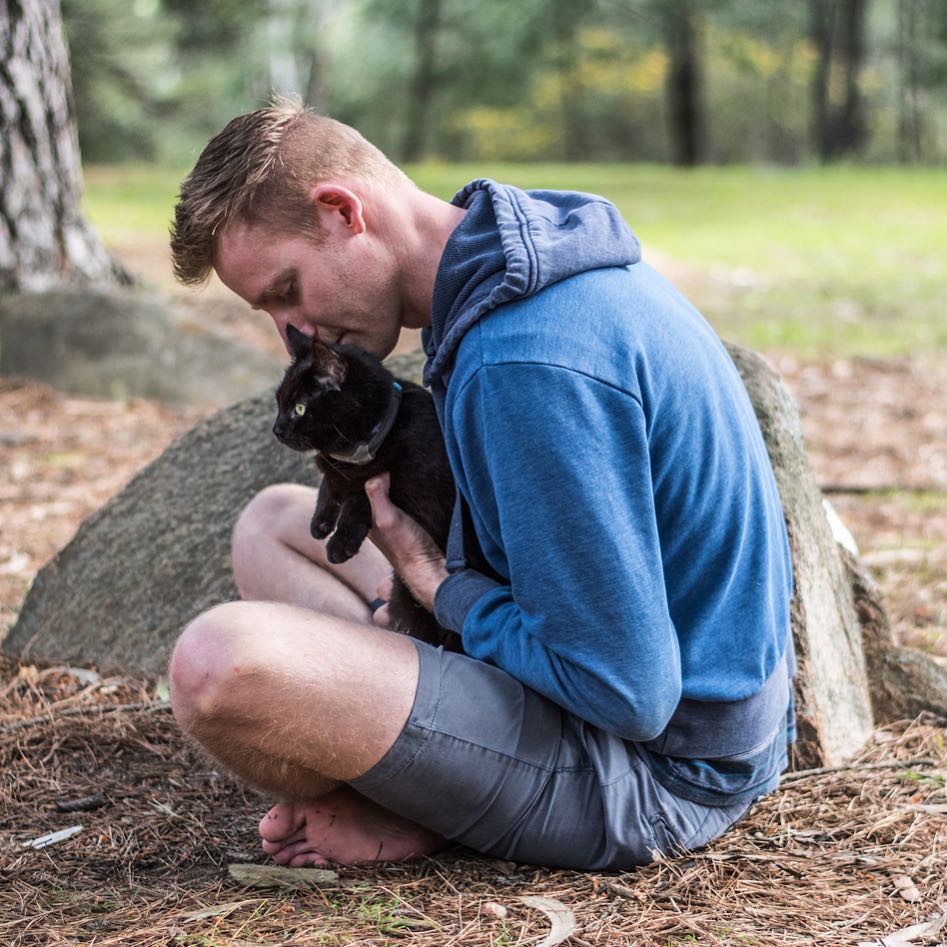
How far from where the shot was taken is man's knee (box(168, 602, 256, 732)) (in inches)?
94.7

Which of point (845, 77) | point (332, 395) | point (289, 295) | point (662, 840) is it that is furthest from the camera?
point (845, 77)

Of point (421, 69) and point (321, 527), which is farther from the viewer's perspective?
point (421, 69)

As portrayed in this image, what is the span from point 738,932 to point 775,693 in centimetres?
53

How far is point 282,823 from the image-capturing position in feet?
8.88

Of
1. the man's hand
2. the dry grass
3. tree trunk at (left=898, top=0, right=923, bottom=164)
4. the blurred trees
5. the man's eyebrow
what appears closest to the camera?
the dry grass

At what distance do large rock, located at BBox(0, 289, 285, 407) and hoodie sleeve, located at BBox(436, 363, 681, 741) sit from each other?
5227mm

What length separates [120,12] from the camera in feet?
63.5

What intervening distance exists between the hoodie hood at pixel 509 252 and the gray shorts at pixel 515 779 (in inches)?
27.4

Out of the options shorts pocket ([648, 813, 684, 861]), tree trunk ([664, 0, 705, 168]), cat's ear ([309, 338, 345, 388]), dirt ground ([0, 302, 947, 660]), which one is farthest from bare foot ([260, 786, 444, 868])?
tree trunk ([664, 0, 705, 168])

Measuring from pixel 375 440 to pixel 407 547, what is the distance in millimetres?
314

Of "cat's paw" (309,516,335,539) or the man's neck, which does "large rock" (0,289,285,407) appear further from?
the man's neck

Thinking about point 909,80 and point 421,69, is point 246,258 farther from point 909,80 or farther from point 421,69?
point 909,80

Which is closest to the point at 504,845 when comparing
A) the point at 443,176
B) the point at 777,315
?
the point at 777,315

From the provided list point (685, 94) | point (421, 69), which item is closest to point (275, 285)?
point (685, 94)
